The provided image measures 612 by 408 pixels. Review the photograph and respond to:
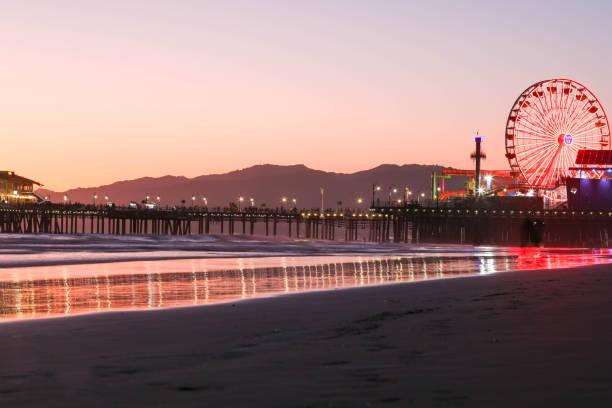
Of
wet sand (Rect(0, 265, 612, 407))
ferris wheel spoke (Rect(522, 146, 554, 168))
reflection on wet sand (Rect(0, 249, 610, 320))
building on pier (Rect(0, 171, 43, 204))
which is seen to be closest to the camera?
wet sand (Rect(0, 265, 612, 407))

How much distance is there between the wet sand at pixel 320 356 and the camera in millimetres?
6438

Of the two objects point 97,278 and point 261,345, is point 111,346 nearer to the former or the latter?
point 261,345

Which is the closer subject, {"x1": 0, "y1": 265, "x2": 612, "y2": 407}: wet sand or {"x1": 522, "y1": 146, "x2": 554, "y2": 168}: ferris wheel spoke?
{"x1": 0, "y1": 265, "x2": 612, "y2": 407}: wet sand

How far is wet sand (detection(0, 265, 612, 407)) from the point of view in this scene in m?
6.44

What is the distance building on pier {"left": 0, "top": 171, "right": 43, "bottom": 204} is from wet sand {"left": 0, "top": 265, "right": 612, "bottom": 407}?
14842 cm

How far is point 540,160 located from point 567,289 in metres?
80.1

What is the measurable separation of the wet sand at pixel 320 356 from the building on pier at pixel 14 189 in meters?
148

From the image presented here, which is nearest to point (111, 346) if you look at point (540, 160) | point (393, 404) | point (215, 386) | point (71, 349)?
point (71, 349)

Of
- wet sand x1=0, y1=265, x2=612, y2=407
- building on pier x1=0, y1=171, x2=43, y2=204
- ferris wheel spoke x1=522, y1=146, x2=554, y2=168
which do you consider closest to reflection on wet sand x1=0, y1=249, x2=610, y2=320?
wet sand x1=0, y1=265, x2=612, y2=407

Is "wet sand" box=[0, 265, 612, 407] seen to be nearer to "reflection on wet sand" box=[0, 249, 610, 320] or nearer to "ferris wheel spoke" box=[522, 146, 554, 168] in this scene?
"reflection on wet sand" box=[0, 249, 610, 320]

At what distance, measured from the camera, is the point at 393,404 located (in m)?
6.12

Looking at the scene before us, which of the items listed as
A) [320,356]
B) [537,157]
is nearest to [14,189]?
[537,157]

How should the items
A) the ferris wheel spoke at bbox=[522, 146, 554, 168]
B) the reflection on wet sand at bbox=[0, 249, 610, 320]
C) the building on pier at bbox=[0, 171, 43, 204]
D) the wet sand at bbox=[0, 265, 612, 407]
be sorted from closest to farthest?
1. the wet sand at bbox=[0, 265, 612, 407]
2. the reflection on wet sand at bbox=[0, 249, 610, 320]
3. the ferris wheel spoke at bbox=[522, 146, 554, 168]
4. the building on pier at bbox=[0, 171, 43, 204]

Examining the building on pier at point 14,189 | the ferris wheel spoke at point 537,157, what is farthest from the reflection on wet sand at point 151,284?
the building on pier at point 14,189
